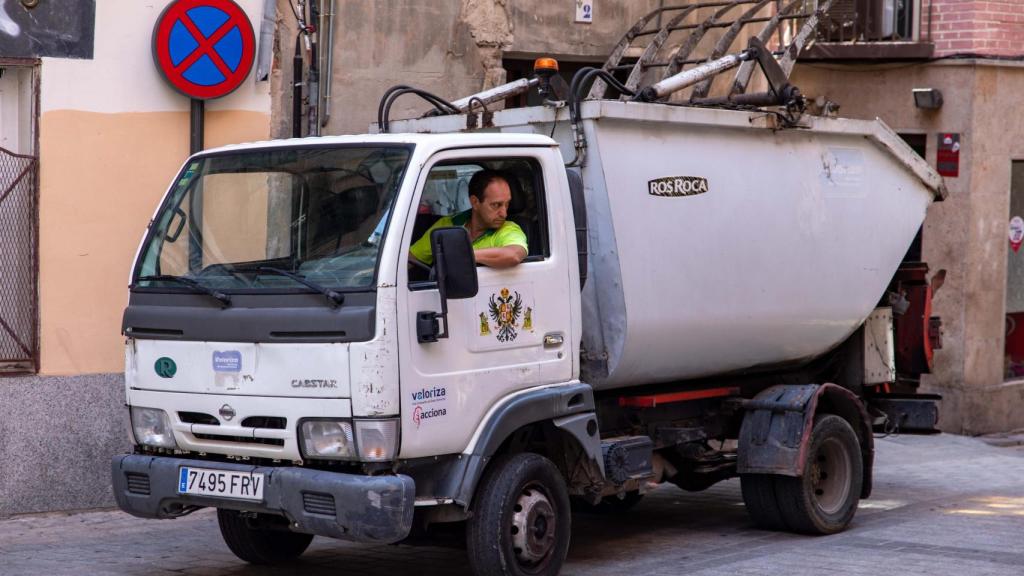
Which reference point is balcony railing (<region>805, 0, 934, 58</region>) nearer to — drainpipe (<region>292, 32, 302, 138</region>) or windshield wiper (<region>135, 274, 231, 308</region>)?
drainpipe (<region>292, 32, 302, 138</region>)

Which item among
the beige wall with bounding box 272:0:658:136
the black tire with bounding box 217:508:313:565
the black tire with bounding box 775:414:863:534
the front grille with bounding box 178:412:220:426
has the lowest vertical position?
the black tire with bounding box 217:508:313:565

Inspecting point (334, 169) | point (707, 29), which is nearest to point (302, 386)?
point (334, 169)

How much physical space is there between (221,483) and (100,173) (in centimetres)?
358

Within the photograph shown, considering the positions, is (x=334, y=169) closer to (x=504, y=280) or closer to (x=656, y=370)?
(x=504, y=280)

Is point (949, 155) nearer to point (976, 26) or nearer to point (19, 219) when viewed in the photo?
point (976, 26)

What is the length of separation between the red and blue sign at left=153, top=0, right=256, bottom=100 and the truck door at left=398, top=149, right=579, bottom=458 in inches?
134

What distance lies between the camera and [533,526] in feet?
23.2

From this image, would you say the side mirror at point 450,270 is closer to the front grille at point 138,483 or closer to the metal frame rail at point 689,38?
the front grille at point 138,483

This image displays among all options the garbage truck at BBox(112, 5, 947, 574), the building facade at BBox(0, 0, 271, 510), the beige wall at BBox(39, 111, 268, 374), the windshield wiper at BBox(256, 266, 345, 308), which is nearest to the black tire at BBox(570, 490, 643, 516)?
the garbage truck at BBox(112, 5, 947, 574)

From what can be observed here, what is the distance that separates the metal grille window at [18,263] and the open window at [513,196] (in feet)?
11.7

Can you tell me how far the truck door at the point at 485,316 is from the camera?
21.5 ft

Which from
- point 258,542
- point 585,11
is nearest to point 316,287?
point 258,542

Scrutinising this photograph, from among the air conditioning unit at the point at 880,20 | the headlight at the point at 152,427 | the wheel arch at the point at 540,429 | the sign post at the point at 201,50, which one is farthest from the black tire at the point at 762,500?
the air conditioning unit at the point at 880,20

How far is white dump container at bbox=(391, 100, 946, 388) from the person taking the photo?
7645 mm
